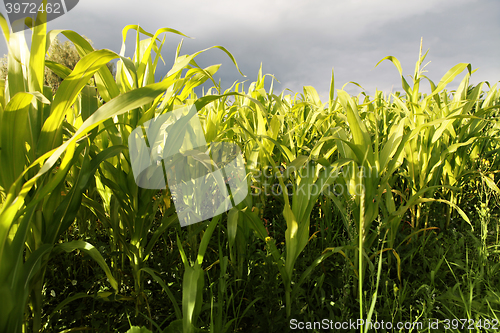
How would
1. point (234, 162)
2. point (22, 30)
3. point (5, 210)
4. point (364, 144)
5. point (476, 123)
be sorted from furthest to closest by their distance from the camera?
point (476, 123)
point (234, 162)
point (364, 144)
point (22, 30)
point (5, 210)

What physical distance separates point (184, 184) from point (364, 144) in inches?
29.9

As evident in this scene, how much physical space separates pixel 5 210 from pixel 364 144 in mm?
1051

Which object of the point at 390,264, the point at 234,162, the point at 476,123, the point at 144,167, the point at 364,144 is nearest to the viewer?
the point at 144,167

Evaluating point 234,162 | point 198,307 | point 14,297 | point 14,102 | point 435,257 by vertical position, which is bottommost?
point 435,257

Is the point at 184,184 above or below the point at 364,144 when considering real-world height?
below

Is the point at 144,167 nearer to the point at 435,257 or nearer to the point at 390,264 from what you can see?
the point at 390,264

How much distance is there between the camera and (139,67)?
90 cm

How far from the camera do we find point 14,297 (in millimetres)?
557

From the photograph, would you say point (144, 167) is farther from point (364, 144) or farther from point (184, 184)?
point (364, 144)

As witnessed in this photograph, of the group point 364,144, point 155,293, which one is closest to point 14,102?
point 155,293

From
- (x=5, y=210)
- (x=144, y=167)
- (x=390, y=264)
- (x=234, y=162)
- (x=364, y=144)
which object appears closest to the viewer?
(x=5, y=210)

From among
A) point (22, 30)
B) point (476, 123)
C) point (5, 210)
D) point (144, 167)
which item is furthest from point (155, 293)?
point (476, 123)

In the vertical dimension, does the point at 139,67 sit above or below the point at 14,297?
above

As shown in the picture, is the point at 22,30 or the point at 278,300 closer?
the point at 22,30
